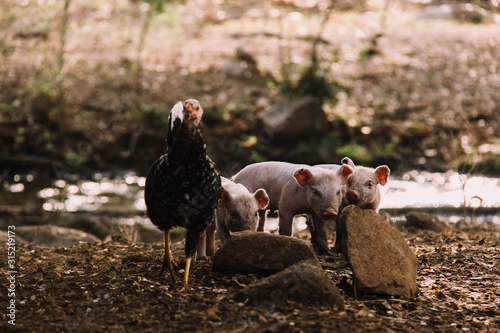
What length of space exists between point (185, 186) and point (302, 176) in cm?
141

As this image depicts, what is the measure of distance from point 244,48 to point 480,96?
6899mm

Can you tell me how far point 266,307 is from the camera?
4.17m

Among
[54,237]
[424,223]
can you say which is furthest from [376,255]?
[54,237]

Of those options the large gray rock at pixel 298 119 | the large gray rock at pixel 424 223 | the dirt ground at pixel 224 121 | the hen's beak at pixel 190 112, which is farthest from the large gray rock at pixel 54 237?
the large gray rock at pixel 298 119

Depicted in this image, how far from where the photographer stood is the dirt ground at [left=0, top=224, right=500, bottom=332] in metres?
3.95

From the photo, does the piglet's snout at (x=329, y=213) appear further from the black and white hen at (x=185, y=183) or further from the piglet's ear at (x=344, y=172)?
the black and white hen at (x=185, y=183)

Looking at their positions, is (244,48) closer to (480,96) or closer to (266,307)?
(480,96)

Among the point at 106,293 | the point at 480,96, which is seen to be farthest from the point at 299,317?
the point at 480,96

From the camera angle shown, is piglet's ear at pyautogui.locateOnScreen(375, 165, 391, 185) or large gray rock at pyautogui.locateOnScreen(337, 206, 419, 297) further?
piglet's ear at pyautogui.locateOnScreen(375, 165, 391, 185)

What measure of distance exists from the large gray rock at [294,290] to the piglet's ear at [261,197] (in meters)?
1.38

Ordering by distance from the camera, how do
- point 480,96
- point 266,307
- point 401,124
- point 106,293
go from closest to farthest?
point 266,307 → point 106,293 → point 401,124 → point 480,96

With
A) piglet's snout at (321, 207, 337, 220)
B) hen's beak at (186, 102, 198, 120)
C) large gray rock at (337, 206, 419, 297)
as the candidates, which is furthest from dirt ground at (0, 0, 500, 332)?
hen's beak at (186, 102, 198, 120)

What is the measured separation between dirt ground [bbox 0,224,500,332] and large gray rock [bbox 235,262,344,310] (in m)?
0.05

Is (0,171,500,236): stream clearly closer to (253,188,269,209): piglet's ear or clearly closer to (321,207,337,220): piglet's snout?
(253,188,269,209): piglet's ear
